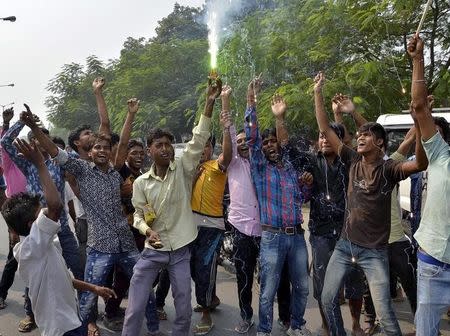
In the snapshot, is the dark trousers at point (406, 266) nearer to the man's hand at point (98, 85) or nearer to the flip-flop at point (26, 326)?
the man's hand at point (98, 85)

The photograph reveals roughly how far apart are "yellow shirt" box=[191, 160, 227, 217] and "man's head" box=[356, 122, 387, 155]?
137 centimetres

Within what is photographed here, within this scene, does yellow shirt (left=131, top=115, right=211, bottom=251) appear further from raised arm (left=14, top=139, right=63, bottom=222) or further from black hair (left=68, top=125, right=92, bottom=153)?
black hair (left=68, top=125, right=92, bottom=153)

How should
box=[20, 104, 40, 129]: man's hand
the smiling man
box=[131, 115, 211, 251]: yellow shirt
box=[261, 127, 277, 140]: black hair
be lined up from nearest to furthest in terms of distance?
box=[20, 104, 40, 129]: man's hand, the smiling man, box=[131, 115, 211, 251]: yellow shirt, box=[261, 127, 277, 140]: black hair

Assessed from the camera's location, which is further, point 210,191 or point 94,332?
point 210,191

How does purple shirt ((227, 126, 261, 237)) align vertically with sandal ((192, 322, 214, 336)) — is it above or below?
above

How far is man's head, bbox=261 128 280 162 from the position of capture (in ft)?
13.5

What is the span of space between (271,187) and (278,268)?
67cm

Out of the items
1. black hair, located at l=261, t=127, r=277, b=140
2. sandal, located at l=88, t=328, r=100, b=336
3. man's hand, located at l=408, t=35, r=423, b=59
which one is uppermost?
man's hand, located at l=408, t=35, r=423, b=59

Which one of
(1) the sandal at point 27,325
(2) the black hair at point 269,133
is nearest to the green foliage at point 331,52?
(2) the black hair at point 269,133

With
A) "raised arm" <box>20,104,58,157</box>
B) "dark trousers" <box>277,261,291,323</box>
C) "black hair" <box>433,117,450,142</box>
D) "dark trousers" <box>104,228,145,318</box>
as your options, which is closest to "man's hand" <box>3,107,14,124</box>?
"raised arm" <box>20,104,58,157</box>

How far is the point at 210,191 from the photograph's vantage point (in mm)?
4496

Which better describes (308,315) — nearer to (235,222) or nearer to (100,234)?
(235,222)

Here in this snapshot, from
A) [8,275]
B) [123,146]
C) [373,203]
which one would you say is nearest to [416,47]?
[373,203]

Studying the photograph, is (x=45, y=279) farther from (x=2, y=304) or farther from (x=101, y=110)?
(x=2, y=304)
